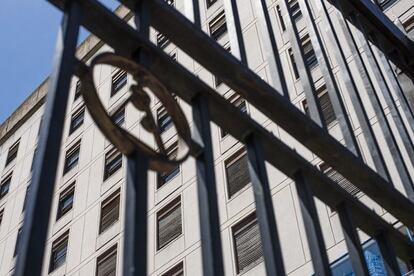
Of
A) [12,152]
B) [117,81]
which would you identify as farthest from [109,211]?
[12,152]

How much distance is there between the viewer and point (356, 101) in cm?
223

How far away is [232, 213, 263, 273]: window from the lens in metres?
11.9

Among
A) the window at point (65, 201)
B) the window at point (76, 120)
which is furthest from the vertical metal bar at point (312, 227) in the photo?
the window at point (76, 120)

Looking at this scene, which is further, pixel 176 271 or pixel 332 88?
pixel 176 271

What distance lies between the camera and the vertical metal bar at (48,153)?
3.38 ft

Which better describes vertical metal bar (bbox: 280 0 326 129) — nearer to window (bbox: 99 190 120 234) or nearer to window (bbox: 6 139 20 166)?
Result: window (bbox: 99 190 120 234)

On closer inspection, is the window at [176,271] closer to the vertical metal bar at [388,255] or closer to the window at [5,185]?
the window at [5,185]

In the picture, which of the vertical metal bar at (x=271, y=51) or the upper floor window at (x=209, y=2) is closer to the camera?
the vertical metal bar at (x=271, y=51)

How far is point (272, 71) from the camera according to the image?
1944mm

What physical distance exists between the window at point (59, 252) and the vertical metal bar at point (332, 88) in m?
15.3

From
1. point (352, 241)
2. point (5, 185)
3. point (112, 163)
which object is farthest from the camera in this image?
point (5, 185)

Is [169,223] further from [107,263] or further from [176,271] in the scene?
[107,263]

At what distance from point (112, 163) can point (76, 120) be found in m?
3.96

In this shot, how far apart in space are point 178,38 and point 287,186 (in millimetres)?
10289
